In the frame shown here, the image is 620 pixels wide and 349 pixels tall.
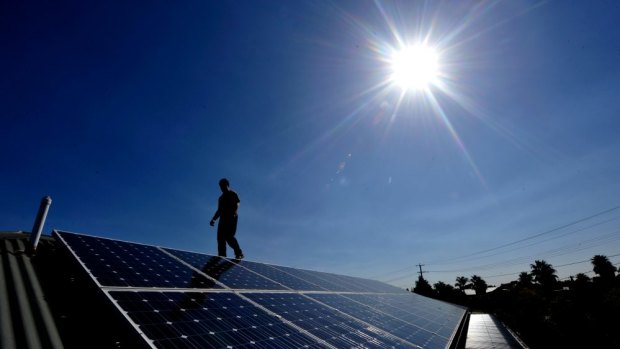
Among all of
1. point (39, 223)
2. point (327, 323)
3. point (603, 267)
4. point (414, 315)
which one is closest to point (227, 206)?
point (39, 223)

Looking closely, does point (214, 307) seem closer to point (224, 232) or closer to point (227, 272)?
point (227, 272)

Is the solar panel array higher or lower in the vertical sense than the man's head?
lower

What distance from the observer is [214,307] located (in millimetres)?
4227

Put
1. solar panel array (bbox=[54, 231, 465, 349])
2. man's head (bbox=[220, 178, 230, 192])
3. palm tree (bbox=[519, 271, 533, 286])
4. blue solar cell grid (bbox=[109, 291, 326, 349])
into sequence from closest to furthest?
blue solar cell grid (bbox=[109, 291, 326, 349])
solar panel array (bbox=[54, 231, 465, 349])
man's head (bbox=[220, 178, 230, 192])
palm tree (bbox=[519, 271, 533, 286])

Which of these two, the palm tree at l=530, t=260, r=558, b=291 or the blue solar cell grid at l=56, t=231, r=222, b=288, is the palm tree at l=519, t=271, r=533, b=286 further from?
the blue solar cell grid at l=56, t=231, r=222, b=288

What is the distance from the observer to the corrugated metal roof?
2.65 m

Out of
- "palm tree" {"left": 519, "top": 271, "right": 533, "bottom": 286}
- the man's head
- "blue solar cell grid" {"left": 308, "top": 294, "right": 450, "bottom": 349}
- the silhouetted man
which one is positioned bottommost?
"blue solar cell grid" {"left": 308, "top": 294, "right": 450, "bottom": 349}

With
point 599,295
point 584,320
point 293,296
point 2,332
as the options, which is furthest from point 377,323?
point 599,295

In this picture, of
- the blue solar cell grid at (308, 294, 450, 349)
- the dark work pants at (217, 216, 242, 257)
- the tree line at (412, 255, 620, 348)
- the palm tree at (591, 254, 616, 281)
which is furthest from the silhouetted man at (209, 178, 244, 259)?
the palm tree at (591, 254, 616, 281)

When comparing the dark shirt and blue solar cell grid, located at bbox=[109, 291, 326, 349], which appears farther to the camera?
the dark shirt

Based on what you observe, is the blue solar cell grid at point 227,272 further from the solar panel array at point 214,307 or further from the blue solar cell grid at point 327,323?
the blue solar cell grid at point 327,323

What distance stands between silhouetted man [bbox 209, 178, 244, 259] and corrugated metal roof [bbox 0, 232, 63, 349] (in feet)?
21.7

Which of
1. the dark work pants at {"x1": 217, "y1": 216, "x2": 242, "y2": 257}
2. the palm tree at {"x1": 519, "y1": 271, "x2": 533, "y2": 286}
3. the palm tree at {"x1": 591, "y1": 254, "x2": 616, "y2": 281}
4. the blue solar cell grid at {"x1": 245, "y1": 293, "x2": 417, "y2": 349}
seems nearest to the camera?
the blue solar cell grid at {"x1": 245, "y1": 293, "x2": 417, "y2": 349}

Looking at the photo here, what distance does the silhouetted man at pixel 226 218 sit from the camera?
1130 cm
